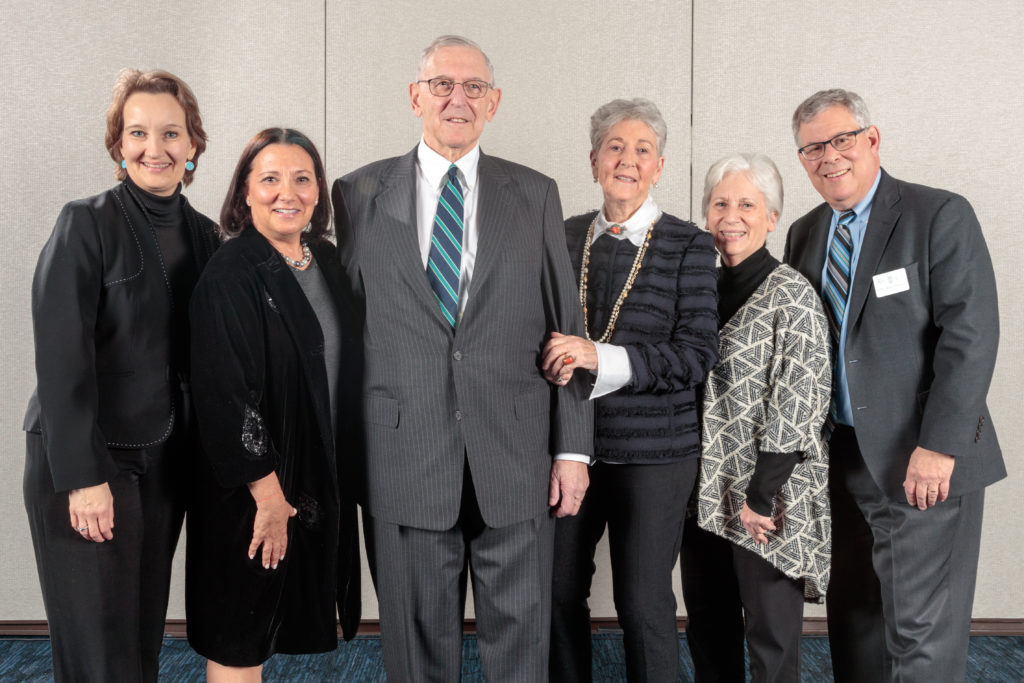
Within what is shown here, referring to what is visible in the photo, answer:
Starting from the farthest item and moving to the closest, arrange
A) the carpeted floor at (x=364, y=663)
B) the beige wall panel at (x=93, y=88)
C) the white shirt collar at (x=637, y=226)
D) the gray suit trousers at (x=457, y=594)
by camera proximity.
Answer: the beige wall panel at (x=93, y=88) → the carpeted floor at (x=364, y=663) → the white shirt collar at (x=637, y=226) → the gray suit trousers at (x=457, y=594)

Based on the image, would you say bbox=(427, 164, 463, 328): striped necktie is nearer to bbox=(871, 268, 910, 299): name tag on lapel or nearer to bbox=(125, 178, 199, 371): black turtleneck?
bbox=(125, 178, 199, 371): black turtleneck

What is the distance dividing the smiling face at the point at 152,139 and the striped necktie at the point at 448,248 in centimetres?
71

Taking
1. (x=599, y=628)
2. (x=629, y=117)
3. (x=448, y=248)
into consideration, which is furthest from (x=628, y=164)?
(x=599, y=628)

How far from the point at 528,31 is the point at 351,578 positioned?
233 cm

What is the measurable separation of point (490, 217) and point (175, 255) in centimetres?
85

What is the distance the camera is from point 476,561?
189cm

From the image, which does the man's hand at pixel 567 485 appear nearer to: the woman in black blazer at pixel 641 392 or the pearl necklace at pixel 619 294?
the woman in black blazer at pixel 641 392

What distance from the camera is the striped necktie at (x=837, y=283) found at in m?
2.21

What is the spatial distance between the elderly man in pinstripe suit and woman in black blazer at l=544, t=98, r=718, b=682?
0.18 metres

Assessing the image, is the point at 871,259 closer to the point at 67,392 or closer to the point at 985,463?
the point at 985,463

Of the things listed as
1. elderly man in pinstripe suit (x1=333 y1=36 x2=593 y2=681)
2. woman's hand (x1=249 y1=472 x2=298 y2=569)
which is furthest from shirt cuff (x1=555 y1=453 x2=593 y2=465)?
woman's hand (x1=249 y1=472 x2=298 y2=569)

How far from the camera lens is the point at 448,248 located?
1833 mm

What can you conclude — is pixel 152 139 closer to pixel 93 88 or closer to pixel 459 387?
pixel 459 387

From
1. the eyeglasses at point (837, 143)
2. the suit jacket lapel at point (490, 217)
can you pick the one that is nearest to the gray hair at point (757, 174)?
the eyeglasses at point (837, 143)
